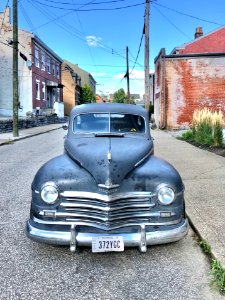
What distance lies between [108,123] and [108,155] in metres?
1.66

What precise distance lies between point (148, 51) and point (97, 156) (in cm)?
2029

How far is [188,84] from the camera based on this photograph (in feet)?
88.4

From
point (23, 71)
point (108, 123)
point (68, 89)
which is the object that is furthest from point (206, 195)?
point (68, 89)

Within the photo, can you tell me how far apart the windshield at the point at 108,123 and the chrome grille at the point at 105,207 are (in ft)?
6.28

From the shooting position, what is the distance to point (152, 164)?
14.4 ft

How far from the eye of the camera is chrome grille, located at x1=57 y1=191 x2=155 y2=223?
12.6ft

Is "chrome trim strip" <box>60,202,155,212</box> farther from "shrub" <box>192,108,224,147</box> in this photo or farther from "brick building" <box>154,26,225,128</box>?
"brick building" <box>154,26,225,128</box>

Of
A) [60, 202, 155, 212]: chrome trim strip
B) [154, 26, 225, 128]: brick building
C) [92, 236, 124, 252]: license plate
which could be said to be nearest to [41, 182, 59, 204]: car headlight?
[60, 202, 155, 212]: chrome trim strip

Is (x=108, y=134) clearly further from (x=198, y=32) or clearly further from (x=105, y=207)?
(x=198, y=32)

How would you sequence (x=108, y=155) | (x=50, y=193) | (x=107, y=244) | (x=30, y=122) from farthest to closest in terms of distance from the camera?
(x=30, y=122) < (x=108, y=155) < (x=50, y=193) < (x=107, y=244)

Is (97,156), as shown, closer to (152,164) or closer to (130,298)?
(152,164)

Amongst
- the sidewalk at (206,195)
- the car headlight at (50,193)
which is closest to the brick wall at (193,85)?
the sidewalk at (206,195)

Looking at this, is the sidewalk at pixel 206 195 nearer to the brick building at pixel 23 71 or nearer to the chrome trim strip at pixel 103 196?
Answer: the chrome trim strip at pixel 103 196

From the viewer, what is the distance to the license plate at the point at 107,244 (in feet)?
12.3
